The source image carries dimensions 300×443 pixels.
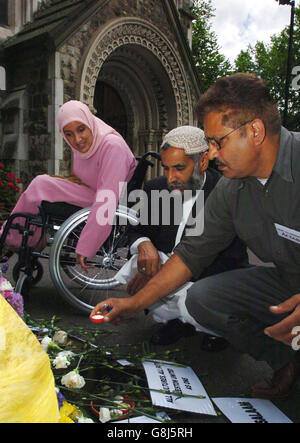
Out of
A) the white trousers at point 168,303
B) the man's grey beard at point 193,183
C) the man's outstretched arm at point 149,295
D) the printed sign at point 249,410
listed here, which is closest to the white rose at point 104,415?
the man's outstretched arm at point 149,295

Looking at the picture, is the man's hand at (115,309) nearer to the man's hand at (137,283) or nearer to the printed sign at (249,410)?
the printed sign at (249,410)

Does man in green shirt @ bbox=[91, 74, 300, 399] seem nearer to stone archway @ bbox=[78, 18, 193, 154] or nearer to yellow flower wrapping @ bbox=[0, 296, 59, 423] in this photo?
yellow flower wrapping @ bbox=[0, 296, 59, 423]

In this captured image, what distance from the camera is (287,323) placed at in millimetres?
1610

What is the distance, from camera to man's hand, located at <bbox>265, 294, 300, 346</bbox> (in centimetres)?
161

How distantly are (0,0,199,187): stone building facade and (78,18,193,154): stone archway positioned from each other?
25mm

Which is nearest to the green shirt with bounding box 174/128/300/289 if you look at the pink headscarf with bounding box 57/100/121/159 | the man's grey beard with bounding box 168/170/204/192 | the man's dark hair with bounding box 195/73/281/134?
the man's dark hair with bounding box 195/73/281/134

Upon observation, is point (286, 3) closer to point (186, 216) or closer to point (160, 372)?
point (186, 216)

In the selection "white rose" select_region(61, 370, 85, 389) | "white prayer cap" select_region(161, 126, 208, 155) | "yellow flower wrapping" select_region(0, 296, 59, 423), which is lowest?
"white rose" select_region(61, 370, 85, 389)

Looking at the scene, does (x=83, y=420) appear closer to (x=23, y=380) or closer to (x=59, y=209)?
(x=23, y=380)

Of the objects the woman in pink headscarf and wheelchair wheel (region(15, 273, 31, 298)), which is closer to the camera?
the woman in pink headscarf

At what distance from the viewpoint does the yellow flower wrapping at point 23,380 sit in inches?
43.1

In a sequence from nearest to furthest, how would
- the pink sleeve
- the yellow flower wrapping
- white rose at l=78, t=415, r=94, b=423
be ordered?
the yellow flower wrapping, white rose at l=78, t=415, r=94, b=423, the pink sleeve

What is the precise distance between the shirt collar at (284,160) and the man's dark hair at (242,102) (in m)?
0.07
